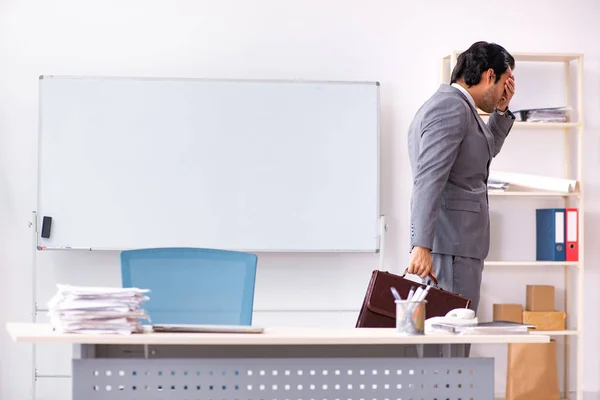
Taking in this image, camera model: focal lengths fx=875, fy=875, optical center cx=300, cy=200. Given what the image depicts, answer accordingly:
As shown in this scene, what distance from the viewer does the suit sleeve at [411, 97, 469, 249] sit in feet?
8.98

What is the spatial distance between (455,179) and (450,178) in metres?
0.02

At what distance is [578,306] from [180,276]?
2.61m

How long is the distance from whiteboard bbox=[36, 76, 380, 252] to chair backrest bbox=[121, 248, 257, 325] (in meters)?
1.68

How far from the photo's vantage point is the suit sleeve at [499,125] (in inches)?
125

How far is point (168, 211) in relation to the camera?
4441 millimetres

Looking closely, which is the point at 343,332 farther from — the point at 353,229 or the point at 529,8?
the point at 529,8

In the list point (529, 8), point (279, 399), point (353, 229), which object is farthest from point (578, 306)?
point (279, 399)

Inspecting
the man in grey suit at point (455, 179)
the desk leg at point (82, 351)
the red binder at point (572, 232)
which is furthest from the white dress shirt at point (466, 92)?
the red binder at point (572, 232)

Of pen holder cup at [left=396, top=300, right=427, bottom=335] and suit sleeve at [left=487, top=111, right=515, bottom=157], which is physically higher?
suit sleeve at [left=487, top=111, right=515, bottom=157]

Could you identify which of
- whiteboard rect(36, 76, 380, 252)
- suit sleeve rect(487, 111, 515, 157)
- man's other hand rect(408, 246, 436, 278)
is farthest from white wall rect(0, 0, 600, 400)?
man's other hand rect(408, 246, 436, 278)

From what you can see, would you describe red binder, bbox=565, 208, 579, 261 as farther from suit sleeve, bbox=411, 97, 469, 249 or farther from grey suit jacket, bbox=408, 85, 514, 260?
suit sleeve, bbox=411, 97, 469, 249

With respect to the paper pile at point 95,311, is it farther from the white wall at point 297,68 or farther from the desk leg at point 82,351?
the white wall at point 297,68

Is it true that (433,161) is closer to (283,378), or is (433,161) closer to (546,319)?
(283,378)

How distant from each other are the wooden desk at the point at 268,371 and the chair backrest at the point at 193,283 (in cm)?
61
